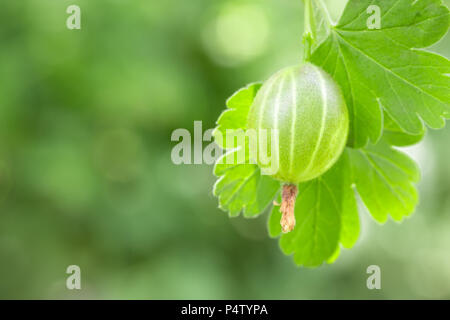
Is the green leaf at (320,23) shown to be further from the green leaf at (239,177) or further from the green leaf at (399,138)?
the green leaf at (399,138)

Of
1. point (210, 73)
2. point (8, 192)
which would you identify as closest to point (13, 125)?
point (8, 192)

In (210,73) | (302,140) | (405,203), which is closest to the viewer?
(302,140)

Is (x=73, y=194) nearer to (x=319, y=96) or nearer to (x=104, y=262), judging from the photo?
(x=104, y=262)

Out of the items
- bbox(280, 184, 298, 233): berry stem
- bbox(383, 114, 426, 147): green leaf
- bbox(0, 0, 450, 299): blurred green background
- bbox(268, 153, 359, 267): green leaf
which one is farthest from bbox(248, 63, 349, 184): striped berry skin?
bbox(0, 0, 450, 299): blurred green background

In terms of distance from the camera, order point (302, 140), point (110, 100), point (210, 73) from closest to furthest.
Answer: point (302, 140) → point (110, 100) → point (210, 73)

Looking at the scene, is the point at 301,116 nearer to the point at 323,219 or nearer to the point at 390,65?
the point at 390,65

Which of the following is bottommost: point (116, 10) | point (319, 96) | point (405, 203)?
point (405, 203)
